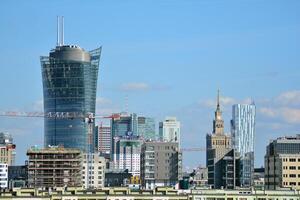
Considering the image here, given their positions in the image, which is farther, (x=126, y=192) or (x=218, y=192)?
(x=218, y=192)

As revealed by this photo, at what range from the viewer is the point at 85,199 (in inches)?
7032

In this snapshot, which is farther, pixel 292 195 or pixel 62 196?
pixel 292 195

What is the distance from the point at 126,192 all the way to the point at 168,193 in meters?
7.35

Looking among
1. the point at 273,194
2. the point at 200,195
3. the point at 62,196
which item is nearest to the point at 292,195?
the point at 273,194

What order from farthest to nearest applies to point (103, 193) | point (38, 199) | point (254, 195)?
point (254, 195) < point (103, 193) < point (38, 199)

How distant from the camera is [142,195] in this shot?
181 m

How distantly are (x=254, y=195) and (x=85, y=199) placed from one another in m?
33.8

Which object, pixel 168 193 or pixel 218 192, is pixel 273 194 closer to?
pixel 218 192

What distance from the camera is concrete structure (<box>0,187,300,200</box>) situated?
175 m

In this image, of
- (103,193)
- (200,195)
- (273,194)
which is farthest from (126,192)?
(273,194)

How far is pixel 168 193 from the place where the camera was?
185 metres

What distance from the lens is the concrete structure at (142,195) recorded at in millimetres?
174875

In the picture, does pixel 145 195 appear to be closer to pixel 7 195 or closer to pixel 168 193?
Result: pixel 168 193

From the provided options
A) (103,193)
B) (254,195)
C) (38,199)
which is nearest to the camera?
(38,199)
